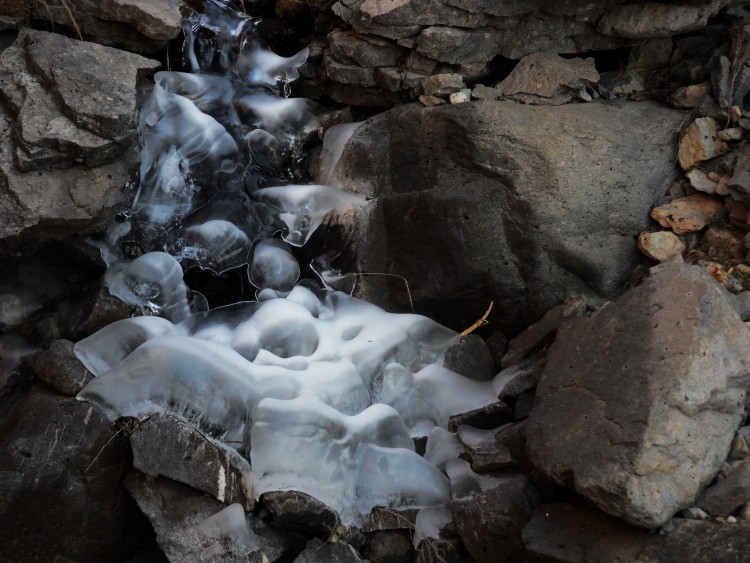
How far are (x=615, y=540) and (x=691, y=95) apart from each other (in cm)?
244

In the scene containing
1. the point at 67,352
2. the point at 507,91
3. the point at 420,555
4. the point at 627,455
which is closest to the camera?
the point at 627,455

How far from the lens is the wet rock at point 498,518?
10.6ft

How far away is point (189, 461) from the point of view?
3502 millimetres

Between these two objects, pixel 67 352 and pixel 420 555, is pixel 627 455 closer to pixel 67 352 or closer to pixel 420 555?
pixel 420 555

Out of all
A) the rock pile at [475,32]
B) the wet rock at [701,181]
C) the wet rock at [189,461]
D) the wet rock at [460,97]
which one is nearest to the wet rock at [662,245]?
the wet rock at [701,181]

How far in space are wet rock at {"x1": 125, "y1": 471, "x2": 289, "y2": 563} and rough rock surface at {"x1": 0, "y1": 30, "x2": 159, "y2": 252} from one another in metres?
1.28

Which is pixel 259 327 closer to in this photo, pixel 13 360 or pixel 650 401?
pixel 13 360

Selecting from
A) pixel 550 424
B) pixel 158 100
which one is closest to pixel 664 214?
pixel 550 424

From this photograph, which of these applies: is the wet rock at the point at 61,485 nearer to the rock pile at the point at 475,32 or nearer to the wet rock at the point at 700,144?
the rock pile at the point at 475,32

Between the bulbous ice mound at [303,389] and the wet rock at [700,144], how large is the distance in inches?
57.8

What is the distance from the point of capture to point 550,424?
3.24m

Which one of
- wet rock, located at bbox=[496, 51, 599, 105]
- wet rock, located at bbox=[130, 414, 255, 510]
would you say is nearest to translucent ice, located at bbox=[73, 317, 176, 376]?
wet rock, located at bbox=[130, 414, 255, 510]

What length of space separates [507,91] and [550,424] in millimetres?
1998

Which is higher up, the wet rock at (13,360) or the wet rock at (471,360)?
the wet rock at (471,360)
